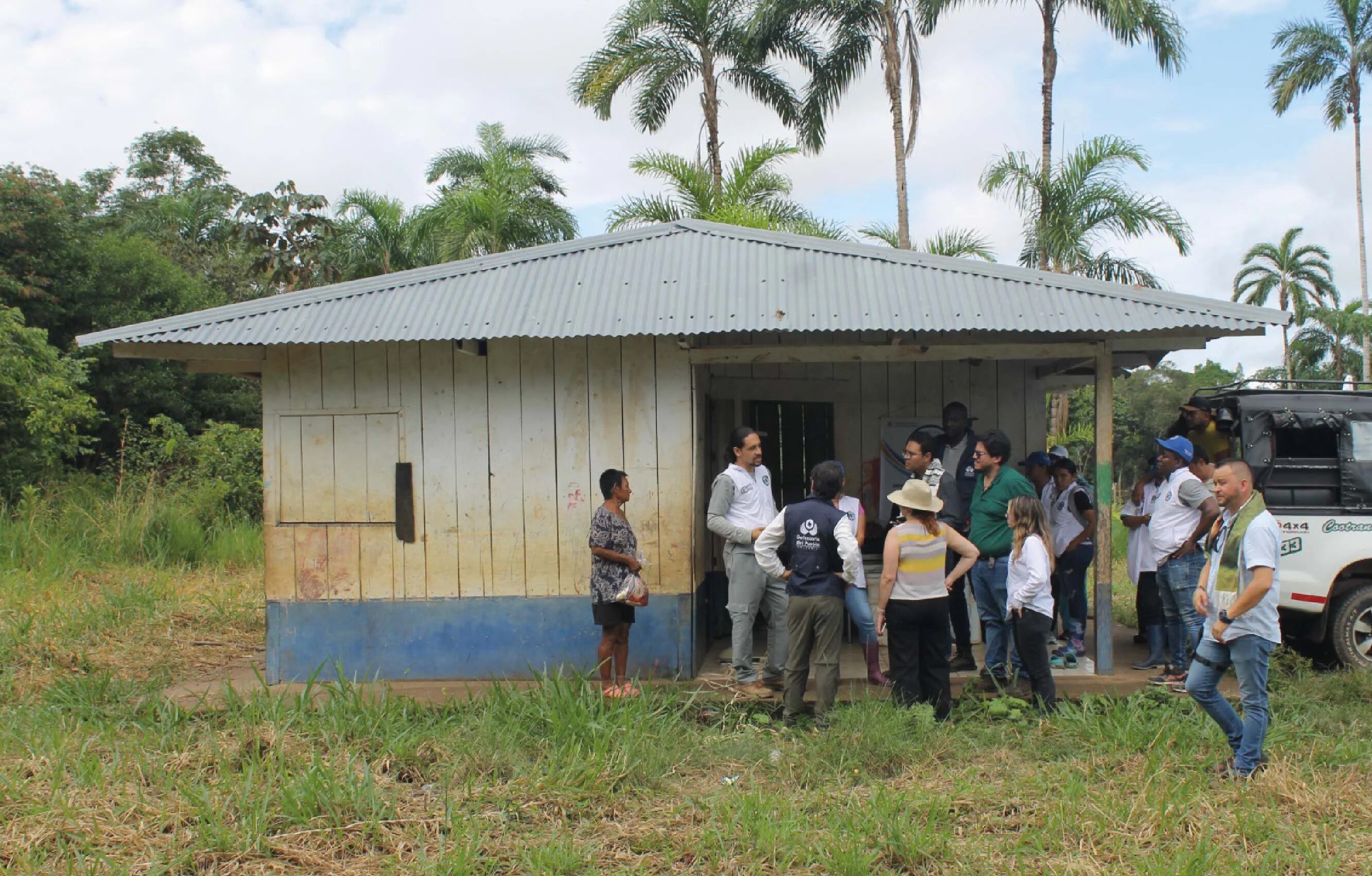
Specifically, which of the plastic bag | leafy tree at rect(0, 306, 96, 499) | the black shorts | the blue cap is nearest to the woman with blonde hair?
the blue cap

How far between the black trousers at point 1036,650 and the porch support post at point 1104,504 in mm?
786

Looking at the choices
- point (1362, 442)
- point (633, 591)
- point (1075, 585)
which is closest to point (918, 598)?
point (633, 591)

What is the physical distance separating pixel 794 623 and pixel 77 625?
21.3 ft

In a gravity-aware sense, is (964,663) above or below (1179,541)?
below

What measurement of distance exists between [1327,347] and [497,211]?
2990 cm

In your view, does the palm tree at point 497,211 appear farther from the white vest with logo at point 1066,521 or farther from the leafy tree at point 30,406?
the white vest with logo at point 1066,521

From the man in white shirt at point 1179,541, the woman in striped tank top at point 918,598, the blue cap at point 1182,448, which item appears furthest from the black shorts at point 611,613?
the blue cap at point 1182,448

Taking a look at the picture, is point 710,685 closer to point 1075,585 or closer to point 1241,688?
point 1075,585

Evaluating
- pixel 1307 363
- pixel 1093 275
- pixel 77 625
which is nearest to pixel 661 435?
pixel 77 625

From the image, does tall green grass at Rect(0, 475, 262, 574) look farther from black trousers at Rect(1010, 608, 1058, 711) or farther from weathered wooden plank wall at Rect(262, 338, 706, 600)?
black trousers at Rect(1010, 608, 1058, 711)

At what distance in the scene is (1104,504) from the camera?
263 inches

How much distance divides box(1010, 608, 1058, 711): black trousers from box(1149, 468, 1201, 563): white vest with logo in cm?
Answer: 128

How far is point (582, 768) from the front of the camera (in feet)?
16.9

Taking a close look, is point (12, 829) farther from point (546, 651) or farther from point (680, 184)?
point (680, 184)
